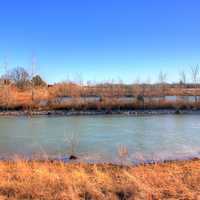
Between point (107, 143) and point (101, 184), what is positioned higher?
point (101, 184)

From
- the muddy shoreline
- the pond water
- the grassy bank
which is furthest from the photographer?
the muddy shoreline

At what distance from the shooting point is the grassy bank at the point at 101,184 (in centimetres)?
475

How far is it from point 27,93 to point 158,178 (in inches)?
1080

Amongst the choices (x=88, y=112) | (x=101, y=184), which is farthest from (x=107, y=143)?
(x=88, y=112)

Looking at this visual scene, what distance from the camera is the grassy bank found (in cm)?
475

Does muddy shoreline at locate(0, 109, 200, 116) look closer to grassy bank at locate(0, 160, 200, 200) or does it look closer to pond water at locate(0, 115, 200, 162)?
pond water at locate(0, 115, 200, 162)

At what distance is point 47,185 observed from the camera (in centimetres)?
524

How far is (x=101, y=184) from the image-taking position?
5.40m

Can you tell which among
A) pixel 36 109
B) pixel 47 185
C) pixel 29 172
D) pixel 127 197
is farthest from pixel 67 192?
pixel 36 109

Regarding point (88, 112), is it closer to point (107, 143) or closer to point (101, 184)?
point (107, 143)

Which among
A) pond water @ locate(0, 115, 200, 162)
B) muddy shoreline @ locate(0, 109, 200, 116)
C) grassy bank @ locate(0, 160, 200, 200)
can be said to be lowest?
pond water @ locate(0, 115, 200, 162)

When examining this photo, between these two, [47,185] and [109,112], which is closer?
[47,185]

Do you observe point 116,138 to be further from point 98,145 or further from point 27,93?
point 27,93

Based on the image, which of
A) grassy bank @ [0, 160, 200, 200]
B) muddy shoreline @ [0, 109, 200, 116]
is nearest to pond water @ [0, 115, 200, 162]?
grassy bank @ [0, 160, 200, 200]
